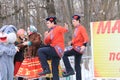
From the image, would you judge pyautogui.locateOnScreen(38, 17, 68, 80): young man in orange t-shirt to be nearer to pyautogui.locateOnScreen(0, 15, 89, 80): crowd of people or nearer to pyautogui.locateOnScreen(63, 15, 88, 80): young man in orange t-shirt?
pyautogui.locateOnScreen(0, 15, 89, 80): crowd of people

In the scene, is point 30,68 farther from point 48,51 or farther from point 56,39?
point 56,39

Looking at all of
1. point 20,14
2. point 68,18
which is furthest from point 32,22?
point 68,18

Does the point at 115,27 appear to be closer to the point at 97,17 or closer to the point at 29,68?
the point at 29,68

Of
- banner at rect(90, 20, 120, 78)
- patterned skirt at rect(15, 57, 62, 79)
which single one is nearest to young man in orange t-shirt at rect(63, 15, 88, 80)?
banner at rect(90, 20, 120, 78)

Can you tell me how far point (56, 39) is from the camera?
8.02 metres

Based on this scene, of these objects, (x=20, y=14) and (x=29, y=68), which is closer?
(x=29, y=68)

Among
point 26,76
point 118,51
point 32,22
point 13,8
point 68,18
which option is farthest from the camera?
point 32,22

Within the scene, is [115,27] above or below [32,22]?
above

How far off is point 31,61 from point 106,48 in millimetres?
1797

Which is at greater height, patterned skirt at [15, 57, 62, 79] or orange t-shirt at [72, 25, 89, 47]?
orange t-shirt at [72, 25, 89, 47]

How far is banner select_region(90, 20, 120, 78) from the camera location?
7.97 meters

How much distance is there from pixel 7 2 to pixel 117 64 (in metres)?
13.6

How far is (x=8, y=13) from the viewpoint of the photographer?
67.8ft

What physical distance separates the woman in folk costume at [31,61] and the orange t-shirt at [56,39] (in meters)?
0.58
